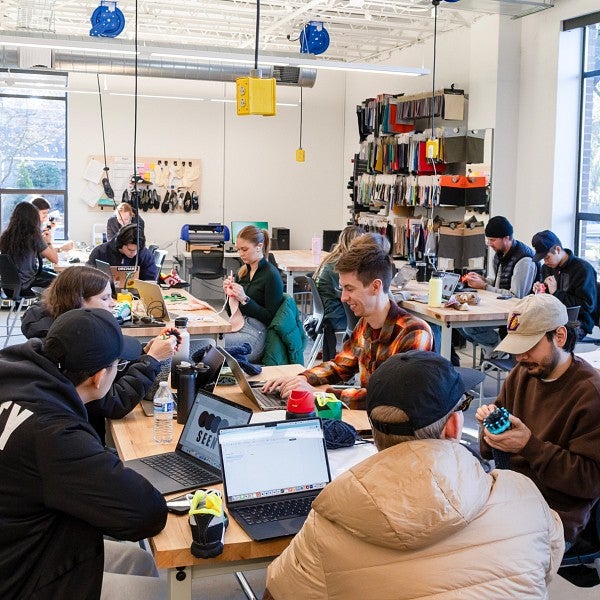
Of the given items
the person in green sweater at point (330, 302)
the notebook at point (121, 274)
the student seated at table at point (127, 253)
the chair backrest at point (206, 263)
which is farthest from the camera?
the chair backrest at point (206, 263)

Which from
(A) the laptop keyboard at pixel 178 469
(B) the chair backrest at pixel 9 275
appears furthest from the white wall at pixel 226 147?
(A) the laptop keyboard at pixel 178 469

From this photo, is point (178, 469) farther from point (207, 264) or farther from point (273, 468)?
point (207, 264)

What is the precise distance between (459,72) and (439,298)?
4623mm

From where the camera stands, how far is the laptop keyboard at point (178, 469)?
250 cm

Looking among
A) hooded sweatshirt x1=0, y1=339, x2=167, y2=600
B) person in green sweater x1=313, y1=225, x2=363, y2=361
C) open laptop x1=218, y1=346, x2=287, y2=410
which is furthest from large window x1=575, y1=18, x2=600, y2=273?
hooded sweatshirt x1=0, y1=339, x2=167, y2=600

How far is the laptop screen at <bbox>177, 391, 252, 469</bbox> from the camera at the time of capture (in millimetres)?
2600

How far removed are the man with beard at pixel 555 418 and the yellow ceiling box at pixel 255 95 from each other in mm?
2231

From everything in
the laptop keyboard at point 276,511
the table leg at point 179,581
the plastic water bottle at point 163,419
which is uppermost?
the plastic water bottle at point 163,419

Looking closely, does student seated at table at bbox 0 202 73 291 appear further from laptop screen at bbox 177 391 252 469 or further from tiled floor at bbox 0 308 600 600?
laptop screen at bbox 177 391 252 469

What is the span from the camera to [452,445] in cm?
166

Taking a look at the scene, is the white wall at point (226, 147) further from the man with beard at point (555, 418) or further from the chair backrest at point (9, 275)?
the man with beard at point (555, 418)

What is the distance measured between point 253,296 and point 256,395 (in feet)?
6.90

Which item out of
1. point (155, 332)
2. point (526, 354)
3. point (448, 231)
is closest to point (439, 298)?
point (155, 332)

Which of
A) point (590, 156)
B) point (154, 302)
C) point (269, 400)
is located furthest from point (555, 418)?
point (590, 156)
